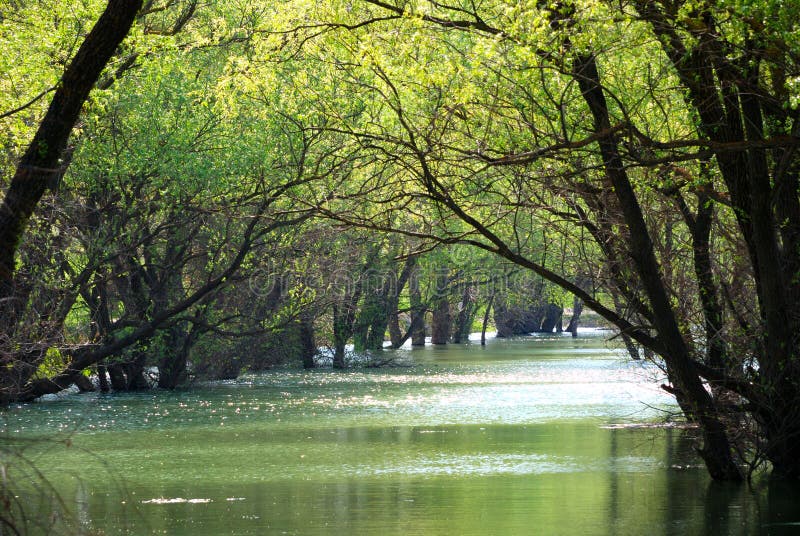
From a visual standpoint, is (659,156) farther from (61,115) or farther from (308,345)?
(308,345)

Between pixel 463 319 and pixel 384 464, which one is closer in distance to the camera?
pixel 384 464

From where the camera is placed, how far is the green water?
1289cm

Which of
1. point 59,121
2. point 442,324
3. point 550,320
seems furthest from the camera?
point 550,320

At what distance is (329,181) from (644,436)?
11.4 metres

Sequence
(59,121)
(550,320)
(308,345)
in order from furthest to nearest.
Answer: (550,320)
(308,345)
(59,121)

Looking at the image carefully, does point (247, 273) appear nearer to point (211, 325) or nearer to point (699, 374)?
point (211, 325)

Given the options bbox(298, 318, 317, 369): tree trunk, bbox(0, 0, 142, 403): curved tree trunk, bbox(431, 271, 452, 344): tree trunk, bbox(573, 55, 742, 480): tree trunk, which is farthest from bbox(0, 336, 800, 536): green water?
bbox(431, 271, 452, 344): tree trunk

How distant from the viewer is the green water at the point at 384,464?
508 inches

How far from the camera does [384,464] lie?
17.7 meters

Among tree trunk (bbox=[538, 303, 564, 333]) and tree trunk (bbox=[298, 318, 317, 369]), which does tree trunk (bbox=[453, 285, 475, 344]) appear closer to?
tree trunk (bbox=[298, 318, 317, 369])

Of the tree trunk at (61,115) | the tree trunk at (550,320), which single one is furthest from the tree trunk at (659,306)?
the tree trunk at (550,320)

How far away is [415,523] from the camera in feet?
41.7

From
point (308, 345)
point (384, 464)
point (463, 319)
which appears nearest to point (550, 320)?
point (463, 319)

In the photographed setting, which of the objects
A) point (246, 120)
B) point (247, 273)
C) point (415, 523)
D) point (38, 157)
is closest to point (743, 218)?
point (415, 523)
